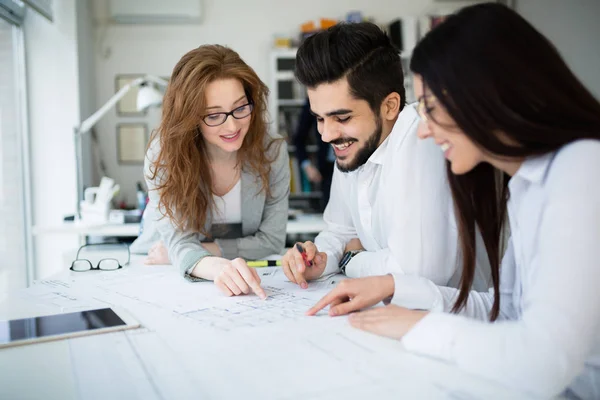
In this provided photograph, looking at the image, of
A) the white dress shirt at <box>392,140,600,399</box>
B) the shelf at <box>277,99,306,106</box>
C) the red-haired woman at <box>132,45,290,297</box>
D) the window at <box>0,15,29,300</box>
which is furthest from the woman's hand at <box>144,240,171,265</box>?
the shelf at <box>277,99,306,106</box>

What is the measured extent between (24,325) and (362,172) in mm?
923

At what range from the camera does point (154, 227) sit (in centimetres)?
176

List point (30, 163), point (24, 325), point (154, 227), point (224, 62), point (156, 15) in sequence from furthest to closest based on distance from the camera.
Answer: point (156, 15), point (30, 163), point (154, 227), point (224, 62), point (24, 325)

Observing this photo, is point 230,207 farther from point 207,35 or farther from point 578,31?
point 578,31

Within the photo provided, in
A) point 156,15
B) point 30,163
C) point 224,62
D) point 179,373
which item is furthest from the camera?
point 156,15

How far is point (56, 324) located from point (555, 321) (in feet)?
2.76

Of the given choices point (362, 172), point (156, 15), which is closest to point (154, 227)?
point (362, 172)

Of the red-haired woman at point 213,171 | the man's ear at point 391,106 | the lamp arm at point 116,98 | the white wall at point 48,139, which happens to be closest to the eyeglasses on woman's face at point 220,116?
the red-haired woman at point 213,171

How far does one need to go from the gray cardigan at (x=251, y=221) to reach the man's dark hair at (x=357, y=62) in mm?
448

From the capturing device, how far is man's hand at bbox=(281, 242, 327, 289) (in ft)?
3.98

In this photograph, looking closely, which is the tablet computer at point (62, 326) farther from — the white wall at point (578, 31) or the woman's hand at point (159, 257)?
the white wall at point (578, 31)

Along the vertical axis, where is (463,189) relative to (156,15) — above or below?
below

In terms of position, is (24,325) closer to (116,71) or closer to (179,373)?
(179,373)

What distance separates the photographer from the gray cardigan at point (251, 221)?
5.13ft
